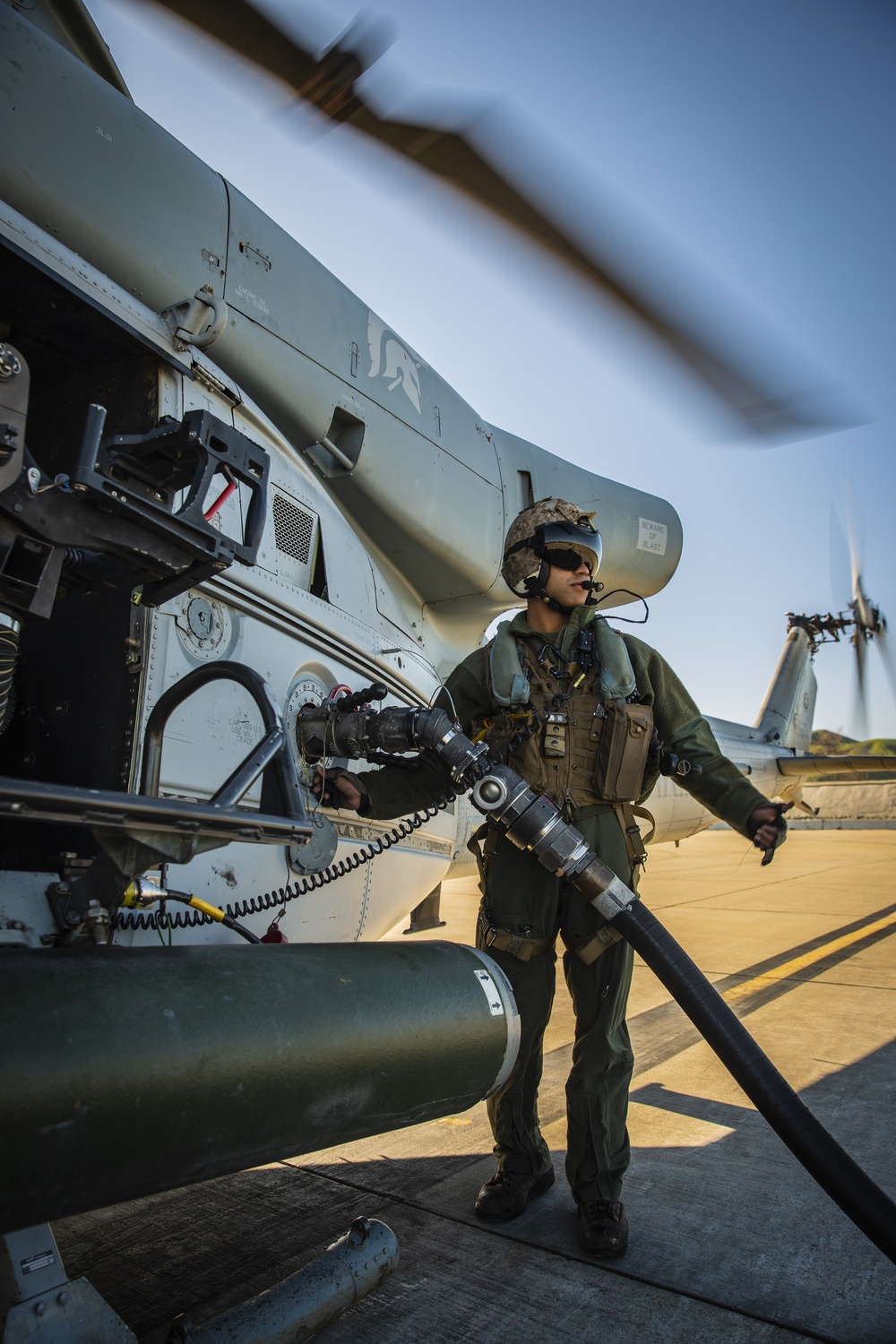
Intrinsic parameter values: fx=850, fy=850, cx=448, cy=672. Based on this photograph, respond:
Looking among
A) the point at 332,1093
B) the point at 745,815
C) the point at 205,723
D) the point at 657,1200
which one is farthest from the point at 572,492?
the point at 332,1093

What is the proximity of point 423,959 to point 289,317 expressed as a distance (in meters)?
2.57

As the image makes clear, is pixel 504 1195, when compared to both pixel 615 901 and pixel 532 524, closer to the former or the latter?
pixel 615 901

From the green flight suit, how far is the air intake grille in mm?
804

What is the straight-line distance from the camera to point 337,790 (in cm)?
245

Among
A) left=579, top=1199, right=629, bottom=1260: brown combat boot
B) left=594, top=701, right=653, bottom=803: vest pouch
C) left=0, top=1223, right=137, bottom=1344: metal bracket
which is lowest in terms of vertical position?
left=579, top=1199, right=629, bottom=1260: brown combat boot

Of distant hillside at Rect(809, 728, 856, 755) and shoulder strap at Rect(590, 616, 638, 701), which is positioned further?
distant hillside at Rect(809, 728, 856, 755)

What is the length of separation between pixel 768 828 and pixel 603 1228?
111 cm

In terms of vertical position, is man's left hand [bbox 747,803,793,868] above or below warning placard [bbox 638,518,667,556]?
below

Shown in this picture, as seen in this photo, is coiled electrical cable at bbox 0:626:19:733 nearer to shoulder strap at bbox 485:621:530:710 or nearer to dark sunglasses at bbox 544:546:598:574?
shoulder strap at bbox 485:621:530:710

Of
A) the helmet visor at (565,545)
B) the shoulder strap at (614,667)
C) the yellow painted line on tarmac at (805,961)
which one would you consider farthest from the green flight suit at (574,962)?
the yellow painted line on tarmac at (805,961)

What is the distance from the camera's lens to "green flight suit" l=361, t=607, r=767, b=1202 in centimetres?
233

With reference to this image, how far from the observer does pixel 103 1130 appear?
3.74 ft

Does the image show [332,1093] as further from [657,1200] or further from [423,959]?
[657,1200]

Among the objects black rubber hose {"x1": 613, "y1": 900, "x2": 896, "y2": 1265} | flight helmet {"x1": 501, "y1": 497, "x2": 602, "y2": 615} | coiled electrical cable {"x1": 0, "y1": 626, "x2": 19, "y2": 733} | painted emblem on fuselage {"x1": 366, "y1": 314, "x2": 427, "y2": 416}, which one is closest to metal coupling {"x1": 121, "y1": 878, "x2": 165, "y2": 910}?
coiled electrical cable {"x1": 0, "y1": 626, "x2": 19, "y2": 733}
